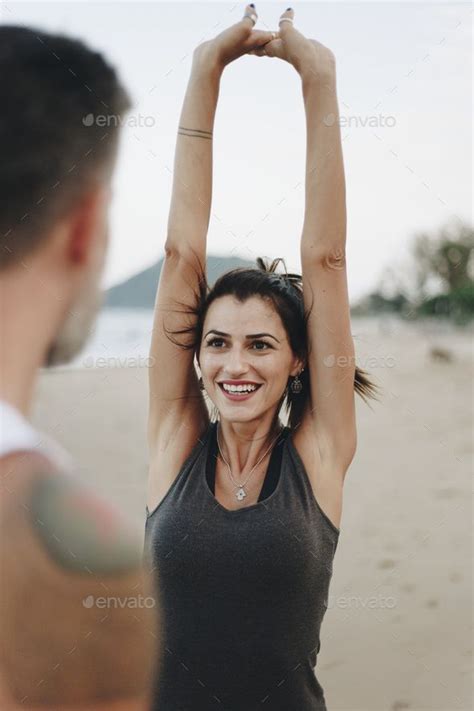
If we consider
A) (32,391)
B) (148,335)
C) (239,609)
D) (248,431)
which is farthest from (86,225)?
(148,335)

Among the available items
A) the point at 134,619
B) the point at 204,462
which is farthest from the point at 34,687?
the point at 204,462

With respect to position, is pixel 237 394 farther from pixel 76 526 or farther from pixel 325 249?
pixel 76 526

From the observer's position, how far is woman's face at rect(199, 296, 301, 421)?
1985mm

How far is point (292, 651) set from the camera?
1779 millimetres

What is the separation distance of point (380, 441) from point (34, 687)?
9838mm

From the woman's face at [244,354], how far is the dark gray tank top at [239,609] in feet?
0.93

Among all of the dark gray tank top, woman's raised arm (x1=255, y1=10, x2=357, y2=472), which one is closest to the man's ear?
the dark gray tank top

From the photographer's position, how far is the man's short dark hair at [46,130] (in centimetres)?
70

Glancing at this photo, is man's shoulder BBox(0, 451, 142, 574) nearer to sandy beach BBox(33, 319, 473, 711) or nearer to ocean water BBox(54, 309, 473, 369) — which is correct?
sandy beach BBox(33, 319, 473, 711)

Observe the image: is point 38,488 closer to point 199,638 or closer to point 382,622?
point 199,638

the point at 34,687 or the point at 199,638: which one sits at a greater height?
the point at 34,687

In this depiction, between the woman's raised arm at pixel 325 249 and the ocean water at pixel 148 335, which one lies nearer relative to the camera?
the woman's raised arm at pixel 325 249

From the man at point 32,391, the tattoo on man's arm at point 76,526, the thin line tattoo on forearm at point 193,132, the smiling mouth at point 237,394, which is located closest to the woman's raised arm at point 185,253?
the thin line tattoo on forearm at point 193,132

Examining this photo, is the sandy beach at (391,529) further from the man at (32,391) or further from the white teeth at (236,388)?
the white teeth at (236,388)
